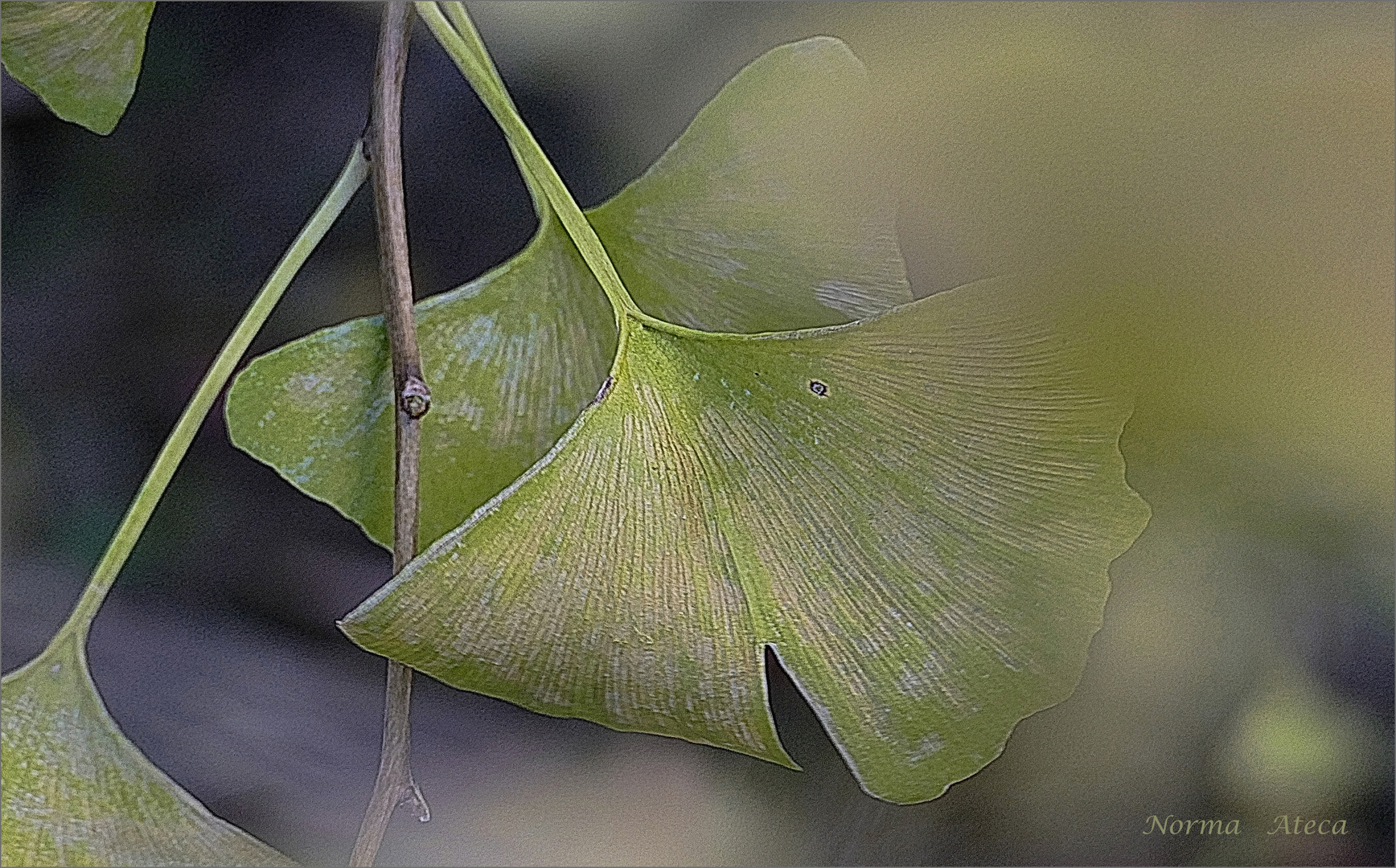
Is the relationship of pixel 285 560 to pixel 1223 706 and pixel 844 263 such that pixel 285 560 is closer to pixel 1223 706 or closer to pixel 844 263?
pixel 844 263

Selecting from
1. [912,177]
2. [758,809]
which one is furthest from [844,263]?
[758,809]

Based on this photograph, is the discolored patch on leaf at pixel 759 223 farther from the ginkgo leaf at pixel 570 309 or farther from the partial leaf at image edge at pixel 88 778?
the partial leaf at image edge at pixel 88 778

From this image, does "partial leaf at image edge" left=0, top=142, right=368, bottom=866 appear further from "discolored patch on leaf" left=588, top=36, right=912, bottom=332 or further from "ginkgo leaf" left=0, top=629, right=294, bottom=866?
"discolored patch on leaf" left=588, top=36, right=912, bottom=332

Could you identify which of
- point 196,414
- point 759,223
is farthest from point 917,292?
point 196,414

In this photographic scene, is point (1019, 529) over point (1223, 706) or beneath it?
over

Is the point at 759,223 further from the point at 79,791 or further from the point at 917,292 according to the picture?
the point at 79,791
